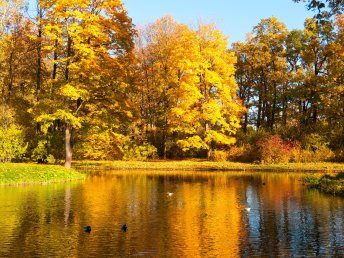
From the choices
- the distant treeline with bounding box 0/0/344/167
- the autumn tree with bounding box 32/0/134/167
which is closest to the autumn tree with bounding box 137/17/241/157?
the distant treeline with bounding box 0/0/344/167

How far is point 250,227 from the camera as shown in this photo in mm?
16281

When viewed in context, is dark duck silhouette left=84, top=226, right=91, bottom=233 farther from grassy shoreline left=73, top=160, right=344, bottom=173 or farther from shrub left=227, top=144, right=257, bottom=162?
shrub left=227, top=144, right=257, bottom=162

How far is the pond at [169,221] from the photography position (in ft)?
42.6

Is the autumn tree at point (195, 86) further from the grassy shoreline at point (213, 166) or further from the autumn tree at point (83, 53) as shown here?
the autumn tree at point (83, 53)

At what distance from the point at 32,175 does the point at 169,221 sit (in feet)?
50.3

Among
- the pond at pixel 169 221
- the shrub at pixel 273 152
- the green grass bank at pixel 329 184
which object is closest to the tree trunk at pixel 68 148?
the pond at pixel 169 221

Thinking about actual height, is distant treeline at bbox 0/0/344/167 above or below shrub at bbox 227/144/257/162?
above

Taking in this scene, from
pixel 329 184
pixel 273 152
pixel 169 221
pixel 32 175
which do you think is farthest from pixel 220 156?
pixel 169 221

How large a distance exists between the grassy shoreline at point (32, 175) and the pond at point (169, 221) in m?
1.46

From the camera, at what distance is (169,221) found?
17312 mm

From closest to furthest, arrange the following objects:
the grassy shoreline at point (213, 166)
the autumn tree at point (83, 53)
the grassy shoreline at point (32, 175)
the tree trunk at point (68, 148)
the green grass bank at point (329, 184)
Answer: the green grass bank at point (329, 184), the grassy shoreline at point (32, 175), the autumn tree at point (83, 53), the tree trunk at point (68, 148), the grassy shoreline at point (213, 166)

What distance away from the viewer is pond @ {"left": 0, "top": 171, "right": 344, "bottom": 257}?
12992 millimetres

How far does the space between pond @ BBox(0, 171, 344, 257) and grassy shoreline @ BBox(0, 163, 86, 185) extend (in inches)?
57.7

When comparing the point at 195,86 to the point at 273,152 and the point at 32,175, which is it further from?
the point at 32,175
